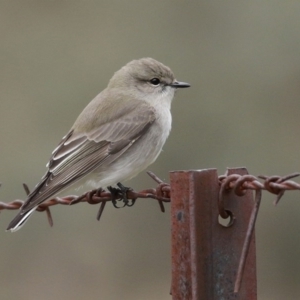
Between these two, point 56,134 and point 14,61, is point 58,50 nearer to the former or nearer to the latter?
point 14,61

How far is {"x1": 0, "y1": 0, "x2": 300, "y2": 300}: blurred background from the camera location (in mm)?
9500

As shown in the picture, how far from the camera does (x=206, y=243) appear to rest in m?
3.20

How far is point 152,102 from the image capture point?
19.7ft

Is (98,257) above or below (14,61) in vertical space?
below

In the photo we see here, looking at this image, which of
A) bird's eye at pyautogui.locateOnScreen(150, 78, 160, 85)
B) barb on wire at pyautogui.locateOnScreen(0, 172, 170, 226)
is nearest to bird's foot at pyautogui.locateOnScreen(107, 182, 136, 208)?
barb on wire at pyautogui.locateOnScreen(0, 172, 170, 226)

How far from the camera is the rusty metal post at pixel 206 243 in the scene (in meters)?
3.19

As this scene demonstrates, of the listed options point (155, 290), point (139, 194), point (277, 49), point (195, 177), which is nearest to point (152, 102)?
point (139, 194)

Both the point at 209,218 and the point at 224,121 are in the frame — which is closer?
the point at 209,218

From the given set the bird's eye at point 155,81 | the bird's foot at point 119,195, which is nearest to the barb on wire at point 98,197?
the bird's foot at point 119,195

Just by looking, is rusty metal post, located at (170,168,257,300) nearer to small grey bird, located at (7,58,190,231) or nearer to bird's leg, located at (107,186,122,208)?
small grey bird, located at (7,58,190,231)

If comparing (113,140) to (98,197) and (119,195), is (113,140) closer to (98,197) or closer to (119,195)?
(119,195)

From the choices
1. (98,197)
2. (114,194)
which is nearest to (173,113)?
(114,194)

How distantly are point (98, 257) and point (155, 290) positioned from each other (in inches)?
34.5

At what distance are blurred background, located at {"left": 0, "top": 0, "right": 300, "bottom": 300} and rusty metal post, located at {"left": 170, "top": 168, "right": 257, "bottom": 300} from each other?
5.73 m
